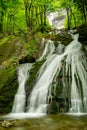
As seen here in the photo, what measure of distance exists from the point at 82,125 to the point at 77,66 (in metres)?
7.19

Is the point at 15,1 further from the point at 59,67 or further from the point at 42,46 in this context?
the point at 59,67

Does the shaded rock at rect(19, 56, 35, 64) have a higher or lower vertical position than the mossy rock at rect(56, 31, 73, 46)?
lower

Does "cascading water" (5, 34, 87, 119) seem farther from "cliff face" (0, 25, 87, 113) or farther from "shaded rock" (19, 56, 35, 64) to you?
"shaded rock" (19, 56, 35, 64)

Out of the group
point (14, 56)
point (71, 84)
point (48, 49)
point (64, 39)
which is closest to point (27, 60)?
point (14, 56)

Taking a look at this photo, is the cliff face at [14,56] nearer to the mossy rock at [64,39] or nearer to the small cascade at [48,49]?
the mossy rock at [64,39]

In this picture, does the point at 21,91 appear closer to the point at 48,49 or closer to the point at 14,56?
the point at 14,56

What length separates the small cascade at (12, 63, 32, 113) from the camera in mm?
15891

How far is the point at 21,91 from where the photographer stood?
16.9 meters

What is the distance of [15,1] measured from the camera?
33.1m

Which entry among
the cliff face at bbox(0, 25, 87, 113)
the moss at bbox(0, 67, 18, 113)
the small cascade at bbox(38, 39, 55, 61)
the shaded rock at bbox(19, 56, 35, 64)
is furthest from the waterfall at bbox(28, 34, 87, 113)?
the small cascade at bbox(38, 39, 55, 61)

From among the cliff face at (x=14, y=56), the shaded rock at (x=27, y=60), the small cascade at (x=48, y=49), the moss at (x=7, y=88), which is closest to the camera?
the moss at (x=7, y=88)

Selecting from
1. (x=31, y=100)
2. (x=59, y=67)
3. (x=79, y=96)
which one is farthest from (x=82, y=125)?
(x=59, y=67)

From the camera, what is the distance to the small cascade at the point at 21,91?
626 inches

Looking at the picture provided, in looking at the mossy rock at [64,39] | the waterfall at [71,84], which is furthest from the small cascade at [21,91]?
the mossy rock at [64,39]
